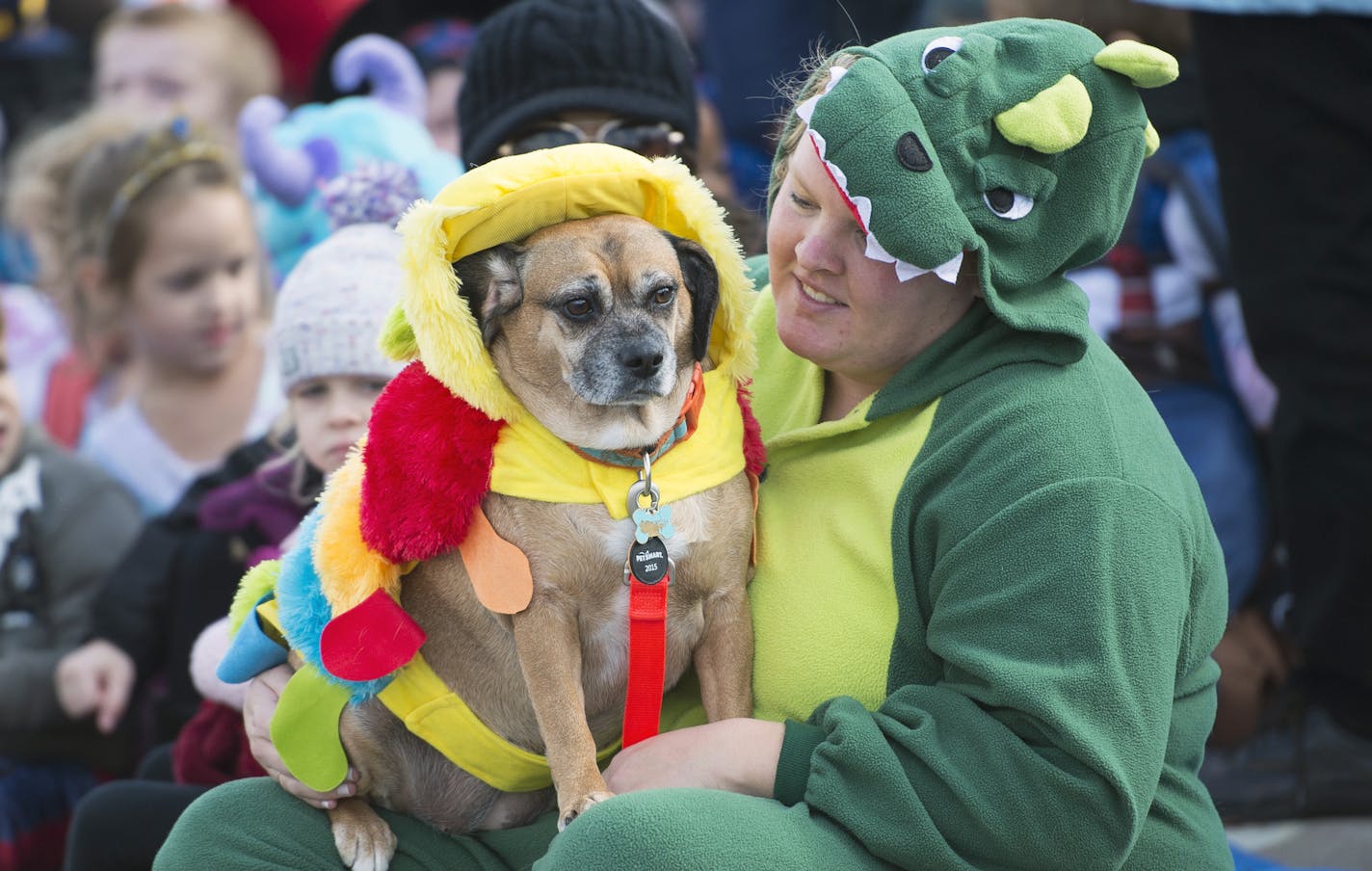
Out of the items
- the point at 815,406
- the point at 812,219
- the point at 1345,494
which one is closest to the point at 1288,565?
the point at 1345,494

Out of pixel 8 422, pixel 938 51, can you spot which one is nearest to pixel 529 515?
pixel 938 51

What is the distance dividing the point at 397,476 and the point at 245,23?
14.0 ft

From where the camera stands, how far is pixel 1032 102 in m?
1.80

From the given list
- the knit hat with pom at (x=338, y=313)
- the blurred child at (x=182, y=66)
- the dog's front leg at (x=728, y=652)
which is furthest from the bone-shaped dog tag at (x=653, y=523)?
the blurred child at (x=182, y=66)

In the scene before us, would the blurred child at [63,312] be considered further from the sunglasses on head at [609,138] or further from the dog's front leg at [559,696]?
the dog's front leg at [559,696]

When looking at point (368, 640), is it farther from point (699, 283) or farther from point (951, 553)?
point (951, 553)

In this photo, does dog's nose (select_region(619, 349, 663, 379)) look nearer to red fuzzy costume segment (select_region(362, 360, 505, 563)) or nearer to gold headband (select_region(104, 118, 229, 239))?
red fuzzy costume segment (select_region(362, 360, 505, 563))

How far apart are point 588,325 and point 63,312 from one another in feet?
10.6

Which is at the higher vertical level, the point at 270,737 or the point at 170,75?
the point at 170,75

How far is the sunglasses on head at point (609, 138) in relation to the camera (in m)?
2.90

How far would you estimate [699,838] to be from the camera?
1646 mm

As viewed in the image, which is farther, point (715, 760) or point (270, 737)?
point (270, 737)

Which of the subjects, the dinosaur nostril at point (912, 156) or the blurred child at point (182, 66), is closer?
Result: the dinosaur nostril at point (912, 156)

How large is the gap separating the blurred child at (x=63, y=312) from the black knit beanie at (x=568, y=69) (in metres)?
1.78
